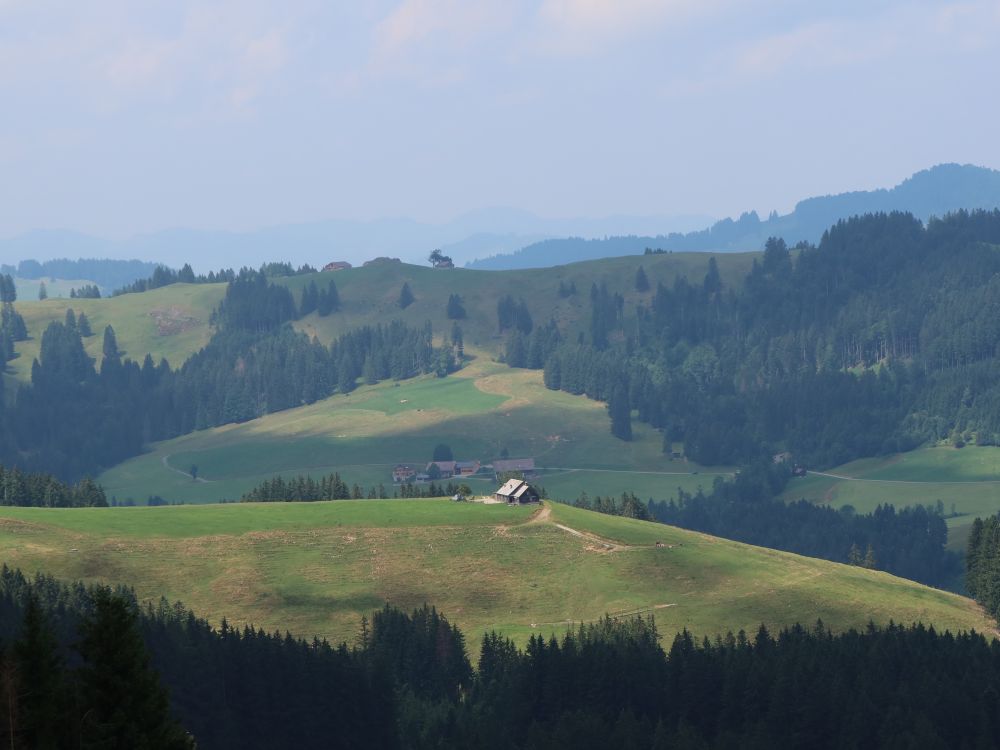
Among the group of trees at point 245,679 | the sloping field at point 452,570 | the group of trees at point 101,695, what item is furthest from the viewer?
the sloping field at point 452,570

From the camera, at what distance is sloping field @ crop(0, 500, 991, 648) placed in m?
133

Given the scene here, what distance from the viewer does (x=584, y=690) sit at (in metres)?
108

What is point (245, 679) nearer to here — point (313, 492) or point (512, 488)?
point (512, 488)

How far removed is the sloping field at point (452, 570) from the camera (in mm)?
132750

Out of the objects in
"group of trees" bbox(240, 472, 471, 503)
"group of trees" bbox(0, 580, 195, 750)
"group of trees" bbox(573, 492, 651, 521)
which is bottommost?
"group of trees" bbox(573, 492, 651, 521)

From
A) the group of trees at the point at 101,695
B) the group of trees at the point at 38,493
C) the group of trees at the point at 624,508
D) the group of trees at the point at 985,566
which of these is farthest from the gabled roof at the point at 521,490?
the group of trees at the point at 101,695

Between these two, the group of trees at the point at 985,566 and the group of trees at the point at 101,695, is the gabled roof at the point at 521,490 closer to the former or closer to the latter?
the group of trees at the point at 985,566

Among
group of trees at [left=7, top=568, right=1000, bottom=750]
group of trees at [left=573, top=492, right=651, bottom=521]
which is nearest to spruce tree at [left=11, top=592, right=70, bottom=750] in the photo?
group of trees at [left=7, top=568, right=1000, bottom=750]

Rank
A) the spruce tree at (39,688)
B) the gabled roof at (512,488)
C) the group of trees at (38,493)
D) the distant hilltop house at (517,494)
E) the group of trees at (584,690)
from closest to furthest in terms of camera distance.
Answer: the spruce tree at (39,688) < the group of trees at (584,690) < the distant hilltop house at (517,494) < the gabled roof at (512,488) < the group of trees at (38,493)

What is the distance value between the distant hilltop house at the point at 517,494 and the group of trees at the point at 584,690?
43564mm

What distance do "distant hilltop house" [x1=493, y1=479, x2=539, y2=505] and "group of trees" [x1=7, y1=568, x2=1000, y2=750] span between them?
43.6m

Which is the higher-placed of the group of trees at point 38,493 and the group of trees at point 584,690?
the group of trees at point 38,493

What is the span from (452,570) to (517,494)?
23.3 m

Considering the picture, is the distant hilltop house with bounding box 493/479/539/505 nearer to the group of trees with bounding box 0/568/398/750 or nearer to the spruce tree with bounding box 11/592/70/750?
the group of trees with bounding box 0/568/398/750
